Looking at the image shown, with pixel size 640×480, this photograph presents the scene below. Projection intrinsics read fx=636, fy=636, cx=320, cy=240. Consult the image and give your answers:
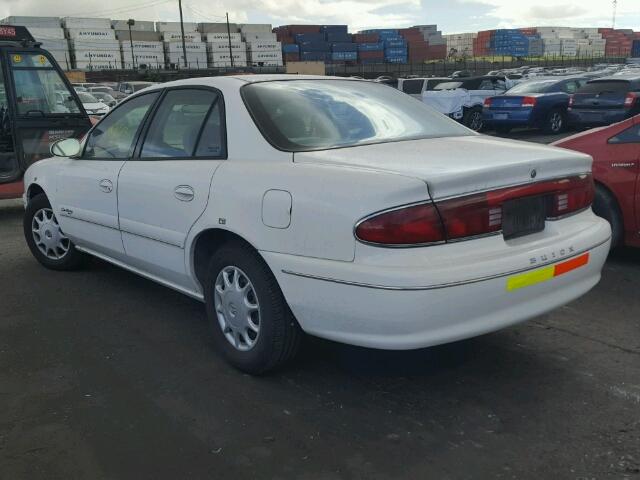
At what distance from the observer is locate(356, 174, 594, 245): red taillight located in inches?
103

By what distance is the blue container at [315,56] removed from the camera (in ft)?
307

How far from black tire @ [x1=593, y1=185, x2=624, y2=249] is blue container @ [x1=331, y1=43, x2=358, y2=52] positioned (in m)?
93.6

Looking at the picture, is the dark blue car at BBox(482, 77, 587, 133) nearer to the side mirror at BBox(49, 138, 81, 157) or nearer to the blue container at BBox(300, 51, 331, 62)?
the side mirror at BBox(49, 138, 81, 157)

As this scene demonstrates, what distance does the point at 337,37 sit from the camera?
3770 inches

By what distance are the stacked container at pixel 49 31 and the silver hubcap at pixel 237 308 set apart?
→ 77.6 m

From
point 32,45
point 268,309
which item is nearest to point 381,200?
point 268,309

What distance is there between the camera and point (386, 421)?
287 cm

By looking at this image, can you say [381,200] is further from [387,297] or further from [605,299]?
[605,299]

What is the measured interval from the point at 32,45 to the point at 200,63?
8527 centimetres

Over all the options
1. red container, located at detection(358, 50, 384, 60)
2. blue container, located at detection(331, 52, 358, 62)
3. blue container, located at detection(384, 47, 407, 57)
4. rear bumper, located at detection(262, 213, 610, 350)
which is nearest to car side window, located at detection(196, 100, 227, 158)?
Result: rear bumper, located at detection(262, 213, 610, 350)

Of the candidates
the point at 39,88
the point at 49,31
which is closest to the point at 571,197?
the point at 39,88

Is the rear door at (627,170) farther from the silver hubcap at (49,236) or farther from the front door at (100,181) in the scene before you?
the silver hubcap at (49,236)

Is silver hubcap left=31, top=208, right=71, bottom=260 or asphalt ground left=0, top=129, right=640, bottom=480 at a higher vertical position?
silver hubcap left=31, top=208, right=71, bottom=260

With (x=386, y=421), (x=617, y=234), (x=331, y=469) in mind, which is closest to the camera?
(x=331, y=469)
